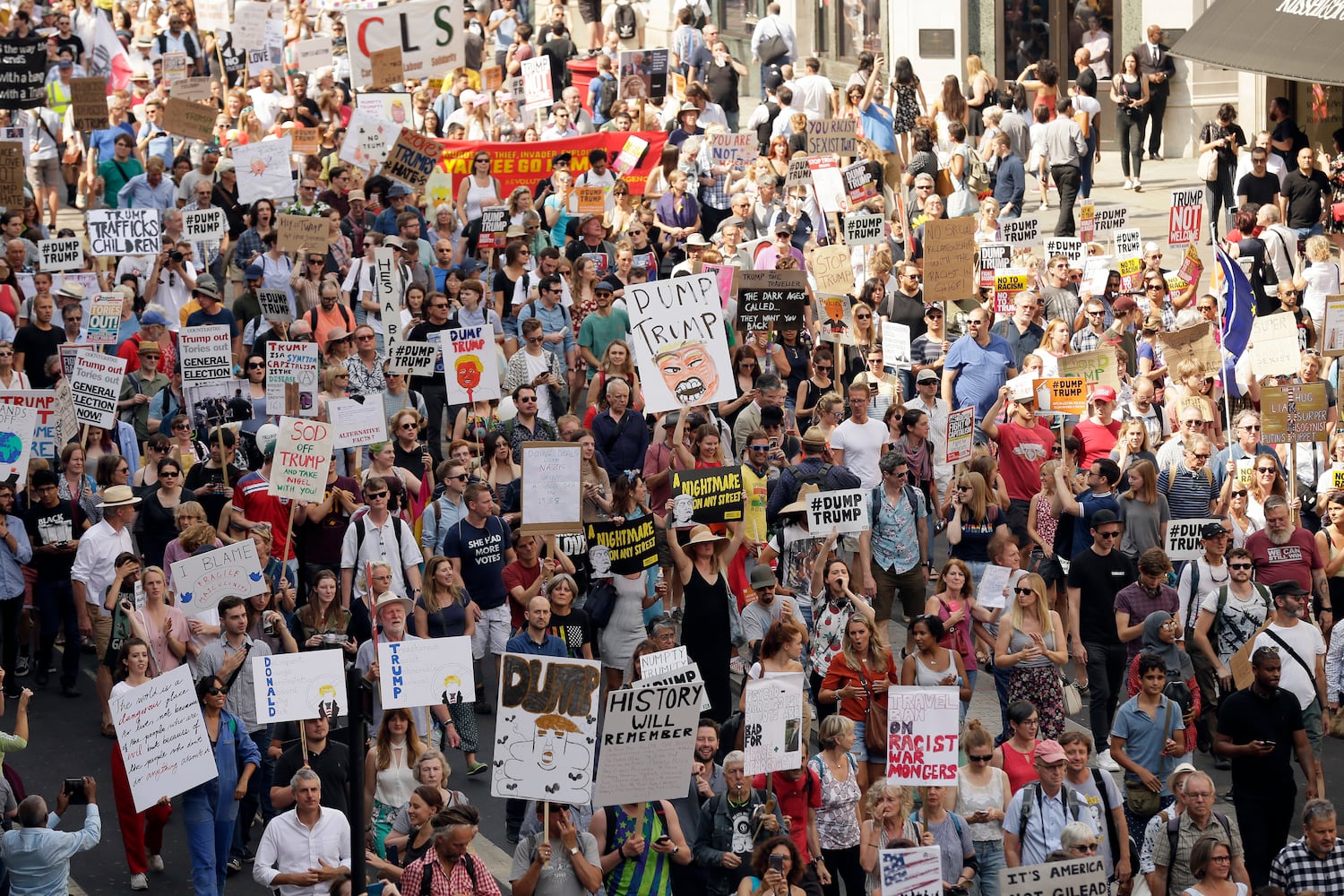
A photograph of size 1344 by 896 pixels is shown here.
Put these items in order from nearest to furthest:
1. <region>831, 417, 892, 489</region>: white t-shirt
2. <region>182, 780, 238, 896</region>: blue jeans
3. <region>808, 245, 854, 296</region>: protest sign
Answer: <region>182, 780, 238, 896</region>: blue jeans → <region>831, 417, 892, 489</region>: white t-shirt → <region>808, 245, 854, 296</region>: protest sign

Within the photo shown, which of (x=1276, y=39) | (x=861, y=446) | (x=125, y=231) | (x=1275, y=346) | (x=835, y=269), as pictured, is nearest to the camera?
(x=1276, y=39)

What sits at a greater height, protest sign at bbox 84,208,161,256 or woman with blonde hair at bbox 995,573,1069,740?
protest sign at bbox 84,208,161,256

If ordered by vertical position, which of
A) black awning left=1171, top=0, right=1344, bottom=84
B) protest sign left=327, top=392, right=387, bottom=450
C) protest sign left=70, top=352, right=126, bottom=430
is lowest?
protest sign left=327, top=392, right=387, bottom=450

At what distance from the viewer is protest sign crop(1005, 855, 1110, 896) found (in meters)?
10.7

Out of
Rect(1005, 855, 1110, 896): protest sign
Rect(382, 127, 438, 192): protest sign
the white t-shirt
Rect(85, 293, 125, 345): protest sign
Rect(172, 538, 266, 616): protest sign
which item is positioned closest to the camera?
Rect(1005, 855, 1110, 896): protest sign

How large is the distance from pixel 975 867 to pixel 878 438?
517cm

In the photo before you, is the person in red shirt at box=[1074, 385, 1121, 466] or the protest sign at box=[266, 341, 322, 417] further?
the protest sign at box=[266, 341, 322, 417]

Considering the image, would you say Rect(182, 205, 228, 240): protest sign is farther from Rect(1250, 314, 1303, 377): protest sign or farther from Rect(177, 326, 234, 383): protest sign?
Rect(1250, 314, 1303, 377): protest sign

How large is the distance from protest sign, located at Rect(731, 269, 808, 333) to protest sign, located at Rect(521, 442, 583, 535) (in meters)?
4.06

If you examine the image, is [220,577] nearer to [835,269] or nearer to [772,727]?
[772,727]

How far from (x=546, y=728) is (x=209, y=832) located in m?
2.21

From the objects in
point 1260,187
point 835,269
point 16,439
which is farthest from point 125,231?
point 1260,187

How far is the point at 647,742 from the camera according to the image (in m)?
11.3

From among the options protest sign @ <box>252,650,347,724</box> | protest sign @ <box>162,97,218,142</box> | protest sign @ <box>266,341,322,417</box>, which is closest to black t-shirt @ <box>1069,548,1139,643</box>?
protest sign @ <box>252,650,347,724</box>
